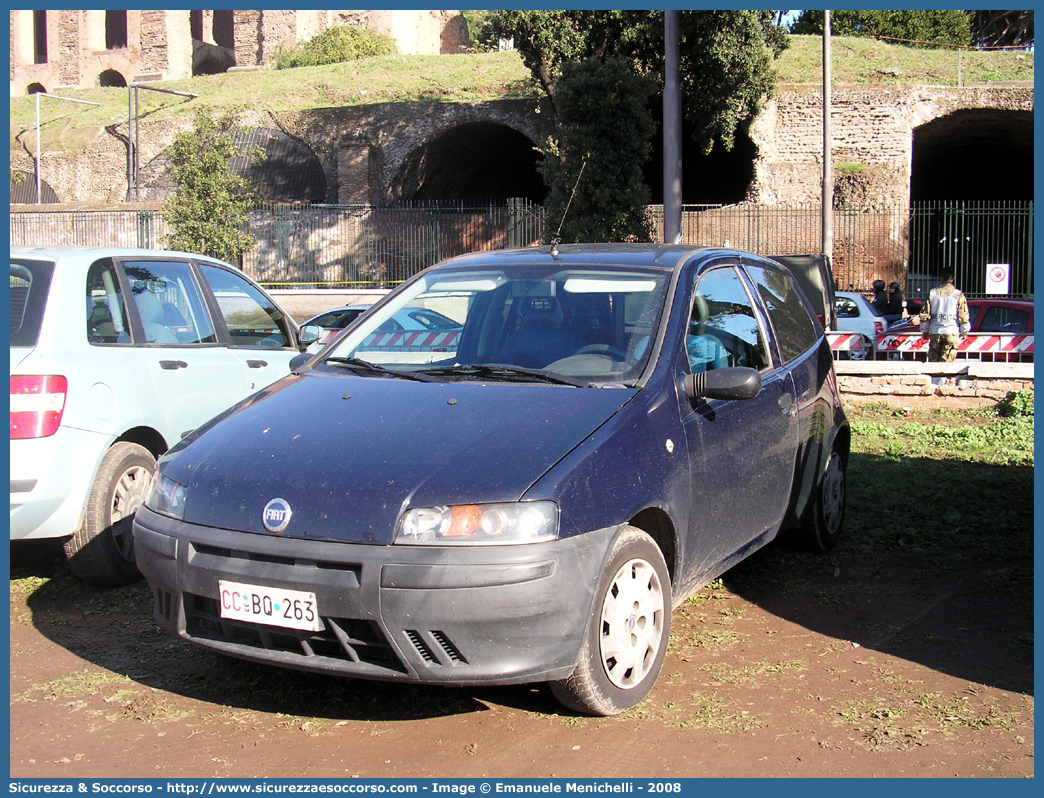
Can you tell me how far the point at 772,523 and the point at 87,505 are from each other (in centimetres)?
335

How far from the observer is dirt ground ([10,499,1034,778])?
321 centimetres

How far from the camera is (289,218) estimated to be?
30.7 metres

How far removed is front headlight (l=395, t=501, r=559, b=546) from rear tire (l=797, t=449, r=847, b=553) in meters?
2.71

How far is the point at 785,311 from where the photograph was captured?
5.41m

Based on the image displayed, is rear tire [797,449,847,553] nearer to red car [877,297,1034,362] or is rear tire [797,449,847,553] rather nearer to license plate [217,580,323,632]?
license plate [217,580,323,632]

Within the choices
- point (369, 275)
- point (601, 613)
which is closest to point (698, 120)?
point (369, 275)

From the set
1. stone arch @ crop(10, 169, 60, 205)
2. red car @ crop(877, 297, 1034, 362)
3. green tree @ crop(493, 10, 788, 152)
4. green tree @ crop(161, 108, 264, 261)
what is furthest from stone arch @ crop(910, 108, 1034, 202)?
stone arch @ crop(10, 169, 60, 205)

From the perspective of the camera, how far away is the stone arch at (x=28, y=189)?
128 ft

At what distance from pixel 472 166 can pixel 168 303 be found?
32682 mm

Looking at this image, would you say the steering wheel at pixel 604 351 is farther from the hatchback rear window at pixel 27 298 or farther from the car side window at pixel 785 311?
the hatchback rear window at pixel 27 298

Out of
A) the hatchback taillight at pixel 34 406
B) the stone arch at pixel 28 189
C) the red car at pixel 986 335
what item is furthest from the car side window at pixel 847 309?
the stone arch at pixel 28 189

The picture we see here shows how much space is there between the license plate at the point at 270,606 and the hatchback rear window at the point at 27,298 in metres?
2.20

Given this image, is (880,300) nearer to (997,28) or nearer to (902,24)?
(902,24)

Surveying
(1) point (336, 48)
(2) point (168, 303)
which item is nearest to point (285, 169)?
(1) point (336, 48)
